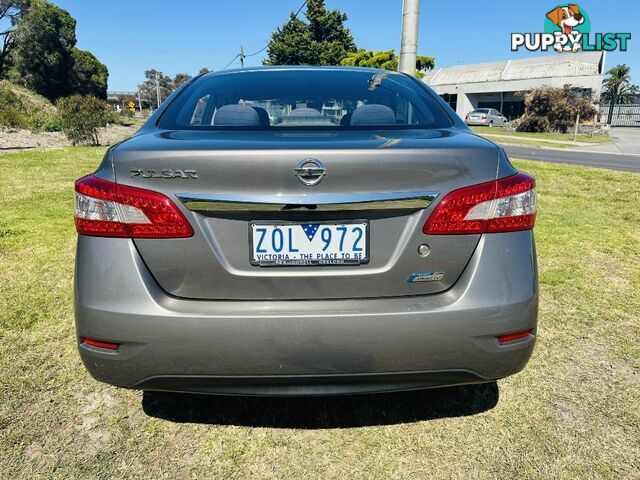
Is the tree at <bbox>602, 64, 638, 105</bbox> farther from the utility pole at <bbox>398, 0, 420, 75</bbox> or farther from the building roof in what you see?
the utility pole at <bbox>398, 0, 420, 75</bbox>

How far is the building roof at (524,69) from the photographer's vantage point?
4084cm

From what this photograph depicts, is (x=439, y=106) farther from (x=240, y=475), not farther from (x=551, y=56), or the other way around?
(x=551, y=56)

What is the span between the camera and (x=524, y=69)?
45375 mm

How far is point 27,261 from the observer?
3.90 m

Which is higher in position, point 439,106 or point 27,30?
point 27,30

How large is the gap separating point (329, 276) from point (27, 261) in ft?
11.3

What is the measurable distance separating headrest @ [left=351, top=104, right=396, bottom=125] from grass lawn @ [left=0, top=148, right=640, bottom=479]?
128 cm

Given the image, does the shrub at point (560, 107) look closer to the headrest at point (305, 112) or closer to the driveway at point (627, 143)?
the driveway at point (627, 143)

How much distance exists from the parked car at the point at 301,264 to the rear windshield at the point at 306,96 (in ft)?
2.45

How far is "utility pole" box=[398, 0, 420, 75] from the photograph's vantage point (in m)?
6.89

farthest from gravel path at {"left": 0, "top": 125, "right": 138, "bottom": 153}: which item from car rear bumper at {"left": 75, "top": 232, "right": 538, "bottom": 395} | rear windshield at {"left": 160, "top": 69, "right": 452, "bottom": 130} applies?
car rear bumper at {"left": 75, "top": 232, "right": 538, "bottom": 395}

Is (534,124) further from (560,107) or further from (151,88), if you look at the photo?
(151,88)

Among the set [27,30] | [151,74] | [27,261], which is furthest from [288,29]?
[151,74]

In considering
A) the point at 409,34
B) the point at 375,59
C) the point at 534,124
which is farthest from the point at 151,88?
the point at 409,34
